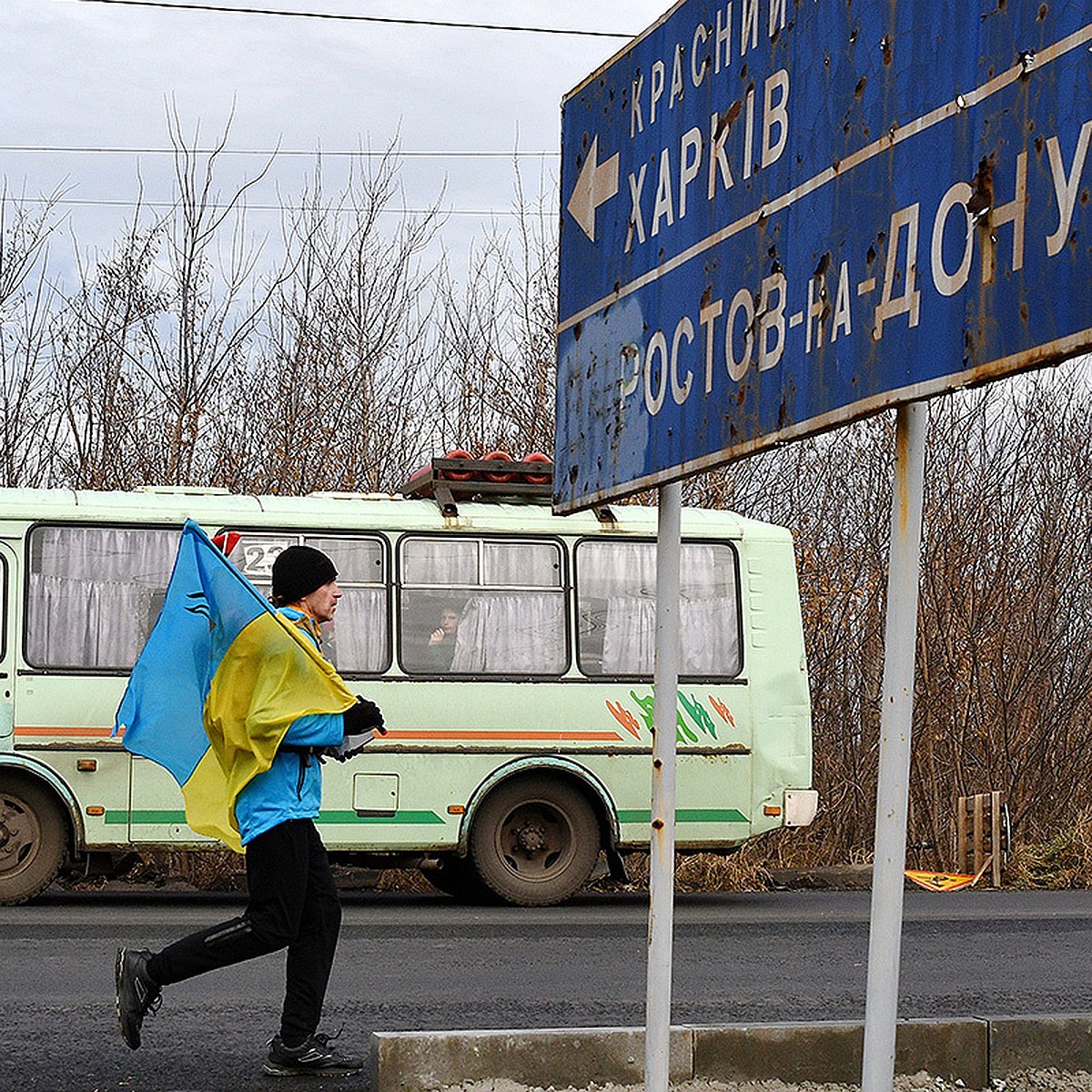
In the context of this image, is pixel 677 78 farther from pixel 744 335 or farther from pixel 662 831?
pixel 662 831

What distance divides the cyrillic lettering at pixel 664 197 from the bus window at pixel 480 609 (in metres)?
9.07

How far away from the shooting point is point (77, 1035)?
730 cm

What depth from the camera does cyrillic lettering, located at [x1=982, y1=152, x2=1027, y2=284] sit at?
285 cm

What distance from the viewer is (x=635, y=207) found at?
181 inches

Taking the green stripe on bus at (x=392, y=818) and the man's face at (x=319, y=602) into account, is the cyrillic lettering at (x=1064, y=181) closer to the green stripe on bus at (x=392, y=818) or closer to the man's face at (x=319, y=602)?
the man's face at (x=319, y=602)

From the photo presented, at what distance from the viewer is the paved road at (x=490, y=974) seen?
7.15 m

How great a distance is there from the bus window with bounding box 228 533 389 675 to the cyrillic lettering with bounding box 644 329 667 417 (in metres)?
8.85

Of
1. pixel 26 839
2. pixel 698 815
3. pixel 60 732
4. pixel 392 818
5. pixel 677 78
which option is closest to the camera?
pixel 677 78

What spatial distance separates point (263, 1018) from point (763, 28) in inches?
206

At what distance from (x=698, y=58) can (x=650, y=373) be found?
0.75 metres

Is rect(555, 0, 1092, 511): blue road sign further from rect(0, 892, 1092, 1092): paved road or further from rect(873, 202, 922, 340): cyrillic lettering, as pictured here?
rect(0, 892, 1092, 1092): paved road

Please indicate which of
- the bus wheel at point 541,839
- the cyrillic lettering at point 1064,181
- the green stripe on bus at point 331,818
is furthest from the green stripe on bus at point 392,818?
the cyrillic lettering at point 1064,181

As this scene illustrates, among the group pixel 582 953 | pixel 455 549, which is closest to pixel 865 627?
pixel 455 549

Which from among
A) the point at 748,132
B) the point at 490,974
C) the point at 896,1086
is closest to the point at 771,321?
the point at 748,132
